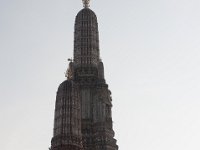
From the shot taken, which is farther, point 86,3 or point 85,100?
point 86,3

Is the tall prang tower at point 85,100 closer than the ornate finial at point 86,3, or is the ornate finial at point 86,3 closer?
the tall prang tower at point 85,100

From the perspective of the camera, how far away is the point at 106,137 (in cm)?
7306

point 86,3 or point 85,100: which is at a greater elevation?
point 86,3

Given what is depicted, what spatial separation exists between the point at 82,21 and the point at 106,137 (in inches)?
977

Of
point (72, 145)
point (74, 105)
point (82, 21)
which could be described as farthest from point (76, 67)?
point (72, 145)

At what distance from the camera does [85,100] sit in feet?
254

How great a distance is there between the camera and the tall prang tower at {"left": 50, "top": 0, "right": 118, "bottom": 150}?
207 ft

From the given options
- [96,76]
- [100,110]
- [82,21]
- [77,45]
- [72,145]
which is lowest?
[72,145]

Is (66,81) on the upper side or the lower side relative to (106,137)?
upper

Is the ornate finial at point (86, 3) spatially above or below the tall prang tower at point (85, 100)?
above

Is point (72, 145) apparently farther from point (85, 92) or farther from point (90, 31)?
point (90, 31)

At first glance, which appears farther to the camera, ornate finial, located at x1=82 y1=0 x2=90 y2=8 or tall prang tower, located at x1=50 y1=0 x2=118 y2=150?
ornate finial, located at x1=82 y1=0 x2=90 y2=8

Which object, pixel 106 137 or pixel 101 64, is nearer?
pixel 106 137

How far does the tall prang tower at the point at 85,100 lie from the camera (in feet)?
207
